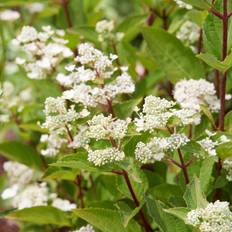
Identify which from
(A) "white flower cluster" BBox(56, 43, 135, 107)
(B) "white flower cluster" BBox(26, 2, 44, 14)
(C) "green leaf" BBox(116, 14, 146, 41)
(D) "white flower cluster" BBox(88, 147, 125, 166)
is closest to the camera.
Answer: (D) "white flower cluster" BBox(88, 147, 125, 166)

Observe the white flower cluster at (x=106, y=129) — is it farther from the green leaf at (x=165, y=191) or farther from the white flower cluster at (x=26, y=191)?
the white flower cluster at (x=26, y=191)

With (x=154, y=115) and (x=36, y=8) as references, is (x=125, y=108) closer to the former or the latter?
(x=154, y=115)

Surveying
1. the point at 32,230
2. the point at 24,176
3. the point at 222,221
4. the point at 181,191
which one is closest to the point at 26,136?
the point at 24,176

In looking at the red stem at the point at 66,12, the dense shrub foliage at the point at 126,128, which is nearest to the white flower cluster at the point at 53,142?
the dense shrub foliage at the point at 126,128

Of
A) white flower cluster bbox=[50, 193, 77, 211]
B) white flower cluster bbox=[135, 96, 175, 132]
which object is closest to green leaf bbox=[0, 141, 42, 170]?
white flower cluster bbox=[50, 193, 77, 211]

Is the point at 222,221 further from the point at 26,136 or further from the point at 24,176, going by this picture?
the point at 26,136

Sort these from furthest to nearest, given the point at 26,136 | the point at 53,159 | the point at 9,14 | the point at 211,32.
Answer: the point at 9,14, the point at 26,136, the point at 53,159, the point at 211,32

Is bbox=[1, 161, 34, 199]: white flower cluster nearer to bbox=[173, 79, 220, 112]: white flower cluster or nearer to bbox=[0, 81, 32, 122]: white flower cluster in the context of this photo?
bbox=[0, 81, 32, 122]: white flower cluster
